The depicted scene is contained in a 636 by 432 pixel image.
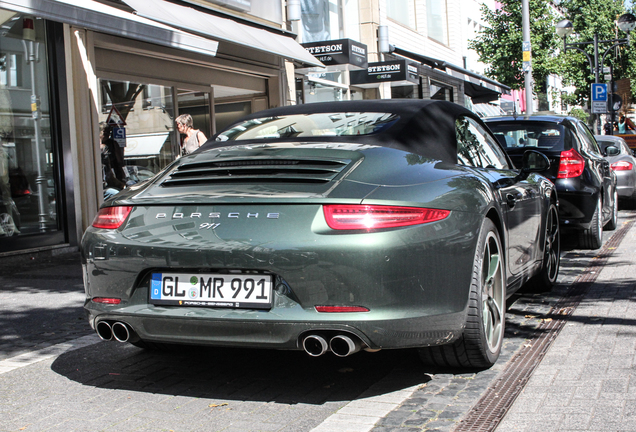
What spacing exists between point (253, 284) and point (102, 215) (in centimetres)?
95

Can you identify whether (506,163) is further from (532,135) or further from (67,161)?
(67,161)

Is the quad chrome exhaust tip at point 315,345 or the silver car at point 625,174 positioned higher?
the silver car at point 625,174

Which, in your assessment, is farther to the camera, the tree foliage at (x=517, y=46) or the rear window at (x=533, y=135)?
the tree foliage at (x=517, y=46)

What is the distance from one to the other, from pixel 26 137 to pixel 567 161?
6.68m

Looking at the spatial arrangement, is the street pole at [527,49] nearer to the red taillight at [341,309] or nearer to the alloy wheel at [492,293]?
the alloy wheel at [492,293]

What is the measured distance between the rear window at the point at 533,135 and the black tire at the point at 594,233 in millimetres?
822

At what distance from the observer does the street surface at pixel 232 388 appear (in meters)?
3.29

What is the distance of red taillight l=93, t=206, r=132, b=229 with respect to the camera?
363 cm

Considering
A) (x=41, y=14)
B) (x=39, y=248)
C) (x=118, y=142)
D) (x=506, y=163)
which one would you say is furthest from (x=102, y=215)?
(x=118, y=142)

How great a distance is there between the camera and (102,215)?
375cm

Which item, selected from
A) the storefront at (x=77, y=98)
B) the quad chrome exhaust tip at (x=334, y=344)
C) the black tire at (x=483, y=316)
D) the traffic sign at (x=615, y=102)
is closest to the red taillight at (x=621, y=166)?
the storefront at (x=77, y=98)

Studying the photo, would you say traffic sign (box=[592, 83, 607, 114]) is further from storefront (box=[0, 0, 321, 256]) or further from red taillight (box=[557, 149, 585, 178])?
red taillight (box=[557, 149, 585, 178])

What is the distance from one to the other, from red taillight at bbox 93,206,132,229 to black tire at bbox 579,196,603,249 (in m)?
6.06

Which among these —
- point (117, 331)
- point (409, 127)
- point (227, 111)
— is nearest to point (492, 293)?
point (409, 127)
